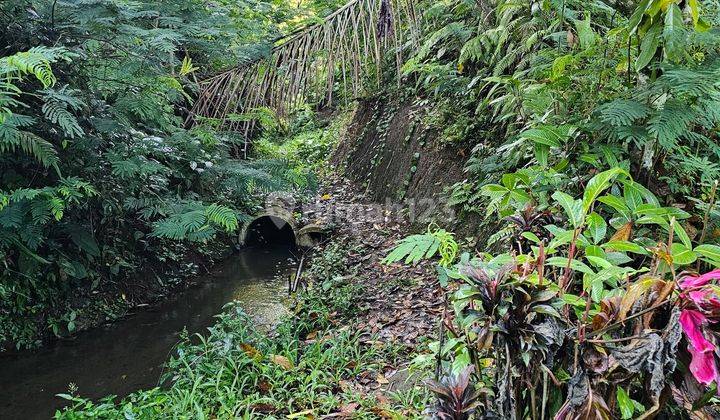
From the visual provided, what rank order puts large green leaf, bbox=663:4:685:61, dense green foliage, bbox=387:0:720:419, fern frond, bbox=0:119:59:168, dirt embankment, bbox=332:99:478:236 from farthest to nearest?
dirt embankment, bbox=332:99:478:236 < fern frond, bbox=0:119:59:168 < large green leaf, bbox=663:4:685:61 < dense green foliage, bbox=387:0:720:419

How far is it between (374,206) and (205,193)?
248cm

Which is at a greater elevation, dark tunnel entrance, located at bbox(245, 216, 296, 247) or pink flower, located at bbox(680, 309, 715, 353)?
pink flower, located at bbox(680, 309, 715, 353)

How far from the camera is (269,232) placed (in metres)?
8.85

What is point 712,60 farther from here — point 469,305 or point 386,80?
point 386,80

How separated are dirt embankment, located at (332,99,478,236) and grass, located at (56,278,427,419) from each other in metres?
1.62

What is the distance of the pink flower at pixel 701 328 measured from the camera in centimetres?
104

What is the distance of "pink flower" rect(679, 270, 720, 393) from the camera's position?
1038 millimetres

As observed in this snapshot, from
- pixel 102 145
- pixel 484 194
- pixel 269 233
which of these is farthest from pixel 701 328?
pixel 269 233

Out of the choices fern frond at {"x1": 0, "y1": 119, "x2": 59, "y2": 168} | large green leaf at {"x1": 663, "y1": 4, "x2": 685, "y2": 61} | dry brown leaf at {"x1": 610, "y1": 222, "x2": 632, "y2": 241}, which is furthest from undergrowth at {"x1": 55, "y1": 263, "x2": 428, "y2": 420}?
large green leaf at {"x1": 663, "y1": 4, "x2": 685, "y2": 61}

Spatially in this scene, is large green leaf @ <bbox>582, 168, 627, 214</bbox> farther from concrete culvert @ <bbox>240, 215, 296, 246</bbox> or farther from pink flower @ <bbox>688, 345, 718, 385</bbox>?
concrete culvert @ <bbox>240, 215, 296, 246</bbox>

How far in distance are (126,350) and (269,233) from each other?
13.5 ft

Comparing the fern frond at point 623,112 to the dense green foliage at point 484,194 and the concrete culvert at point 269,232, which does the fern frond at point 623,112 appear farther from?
the concrete culvert at point 269,232

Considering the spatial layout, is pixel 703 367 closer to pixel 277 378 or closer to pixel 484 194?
pixel 484 194

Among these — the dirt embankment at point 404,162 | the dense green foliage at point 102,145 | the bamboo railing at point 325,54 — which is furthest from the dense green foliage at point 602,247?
the dense green foliage at point 102,145
